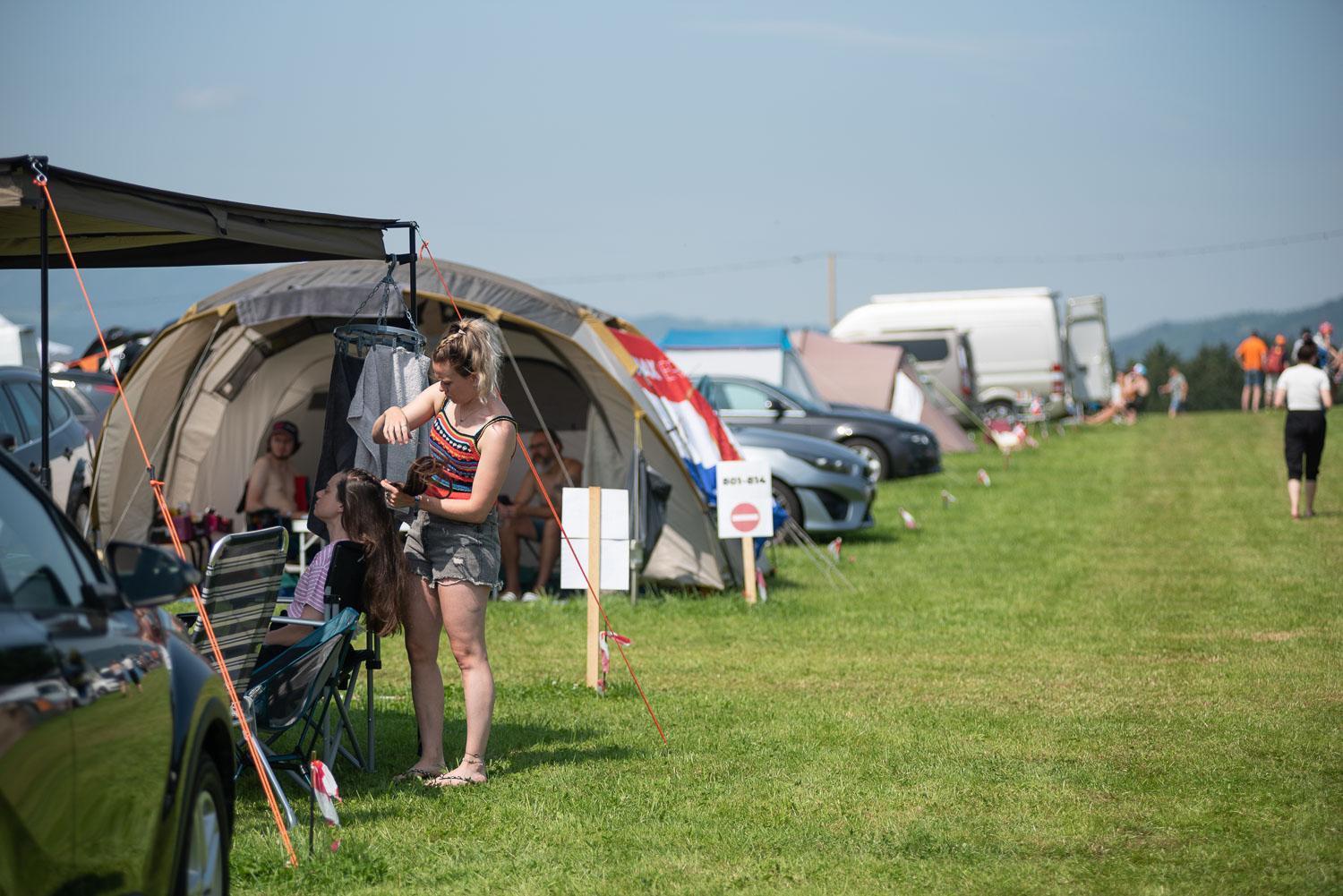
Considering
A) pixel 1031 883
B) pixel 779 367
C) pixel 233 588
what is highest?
pixel 779 367

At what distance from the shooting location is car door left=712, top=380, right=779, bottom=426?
17656 millimetres

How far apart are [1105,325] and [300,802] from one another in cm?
2892

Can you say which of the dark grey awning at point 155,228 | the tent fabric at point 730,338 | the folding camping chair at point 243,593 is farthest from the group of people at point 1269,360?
the folding camping chair at point 243,593

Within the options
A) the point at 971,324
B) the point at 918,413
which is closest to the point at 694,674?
the point at 918,413

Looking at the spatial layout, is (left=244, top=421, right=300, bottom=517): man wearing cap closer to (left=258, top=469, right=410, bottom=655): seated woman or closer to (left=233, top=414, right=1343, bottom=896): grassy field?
(left=233, top=414, right=1343, bottom=896): grassy field

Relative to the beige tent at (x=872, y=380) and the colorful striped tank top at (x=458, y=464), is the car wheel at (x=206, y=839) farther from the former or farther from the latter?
the beige tent at (x=872, y=380)

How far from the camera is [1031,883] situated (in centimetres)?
472

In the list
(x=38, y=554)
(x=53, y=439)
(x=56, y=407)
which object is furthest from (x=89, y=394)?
(x=38, y=554)

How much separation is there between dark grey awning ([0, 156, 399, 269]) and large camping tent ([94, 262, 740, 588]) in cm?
300

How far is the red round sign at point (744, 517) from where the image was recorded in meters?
10.7

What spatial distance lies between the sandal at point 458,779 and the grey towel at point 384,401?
1.37 metres

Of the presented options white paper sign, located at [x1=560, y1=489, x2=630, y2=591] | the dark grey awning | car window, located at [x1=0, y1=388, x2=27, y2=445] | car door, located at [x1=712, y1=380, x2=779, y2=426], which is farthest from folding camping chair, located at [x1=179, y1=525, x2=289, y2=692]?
car door, located at [x1=712, y1=380, x2=779, y2=426]

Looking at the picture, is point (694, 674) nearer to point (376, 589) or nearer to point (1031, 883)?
point (376, 589)

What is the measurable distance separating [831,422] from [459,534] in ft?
42.5
